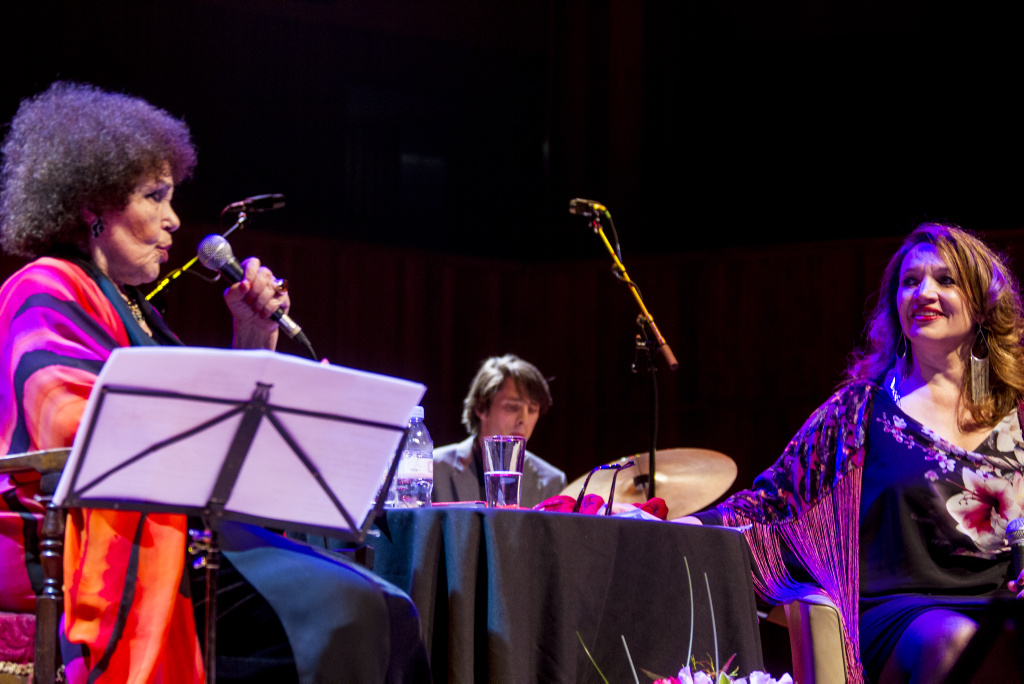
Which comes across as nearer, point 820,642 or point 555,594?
point 555,594

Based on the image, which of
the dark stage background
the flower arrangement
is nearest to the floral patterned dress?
the flower arrangement

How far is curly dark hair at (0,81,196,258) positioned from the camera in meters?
2.12

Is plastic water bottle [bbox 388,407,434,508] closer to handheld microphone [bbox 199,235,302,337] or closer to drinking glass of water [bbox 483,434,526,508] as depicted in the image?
drinking glass of water [bbox 483,434,526,508]

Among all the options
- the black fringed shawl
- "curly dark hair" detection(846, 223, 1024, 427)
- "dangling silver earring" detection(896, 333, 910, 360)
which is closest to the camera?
the black fringed shawl

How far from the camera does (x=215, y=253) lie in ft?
7.47

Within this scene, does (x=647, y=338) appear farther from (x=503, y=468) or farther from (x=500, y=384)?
(x=503, y=468)

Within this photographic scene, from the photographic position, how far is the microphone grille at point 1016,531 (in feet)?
7.86

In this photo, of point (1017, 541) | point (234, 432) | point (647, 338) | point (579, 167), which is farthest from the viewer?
point (579, 167)

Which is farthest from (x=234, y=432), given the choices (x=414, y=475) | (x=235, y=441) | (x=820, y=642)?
(x=820, y=642)

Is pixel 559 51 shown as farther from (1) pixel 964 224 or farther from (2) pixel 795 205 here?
(1) pixel 964 224

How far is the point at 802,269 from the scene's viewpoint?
5.51 metres

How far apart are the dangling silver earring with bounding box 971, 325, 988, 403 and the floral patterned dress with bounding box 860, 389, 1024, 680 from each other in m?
0.10

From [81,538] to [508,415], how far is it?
2471 mm

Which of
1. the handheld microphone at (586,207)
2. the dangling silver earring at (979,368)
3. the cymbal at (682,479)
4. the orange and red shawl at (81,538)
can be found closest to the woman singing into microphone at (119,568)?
the orange and red shawl at (81,538)
